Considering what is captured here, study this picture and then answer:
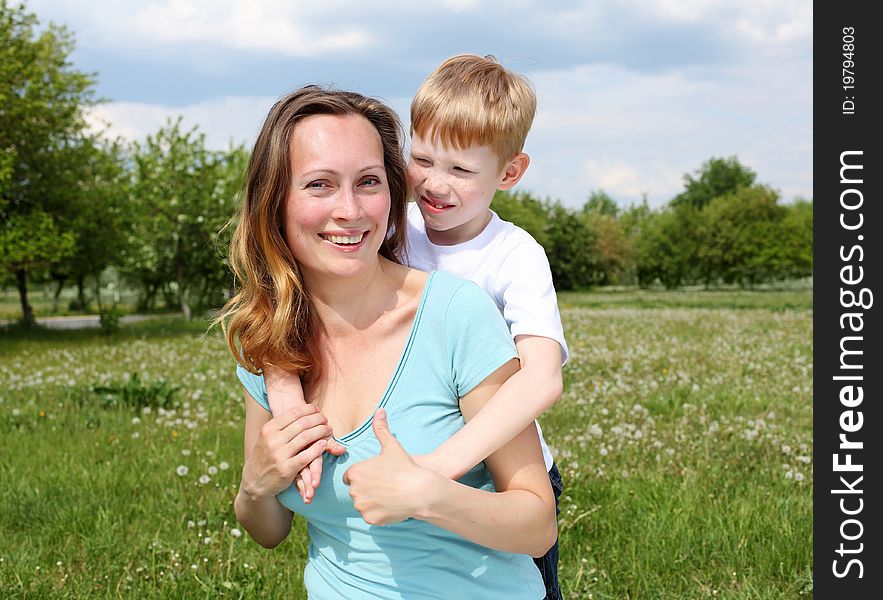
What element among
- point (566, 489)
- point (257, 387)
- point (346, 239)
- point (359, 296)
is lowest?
point (566, 489)

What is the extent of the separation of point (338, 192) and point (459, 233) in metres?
0.91

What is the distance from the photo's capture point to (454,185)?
3043 millimetres

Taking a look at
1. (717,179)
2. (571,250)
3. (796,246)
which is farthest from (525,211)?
(717,179)

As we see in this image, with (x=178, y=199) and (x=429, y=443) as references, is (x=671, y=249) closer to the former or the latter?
(x=178, y=199)

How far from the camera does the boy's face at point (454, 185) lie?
3041 mm

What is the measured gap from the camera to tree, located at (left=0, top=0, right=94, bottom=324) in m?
22.4

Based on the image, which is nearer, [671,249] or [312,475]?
[312,475]

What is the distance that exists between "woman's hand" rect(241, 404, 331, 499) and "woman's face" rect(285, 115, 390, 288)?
0.41m

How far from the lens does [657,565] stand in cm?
462

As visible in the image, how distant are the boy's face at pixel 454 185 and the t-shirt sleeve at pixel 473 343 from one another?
81 centimetres

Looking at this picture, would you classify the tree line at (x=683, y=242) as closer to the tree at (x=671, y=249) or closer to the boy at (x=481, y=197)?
the tree at (x=671, y=249)
